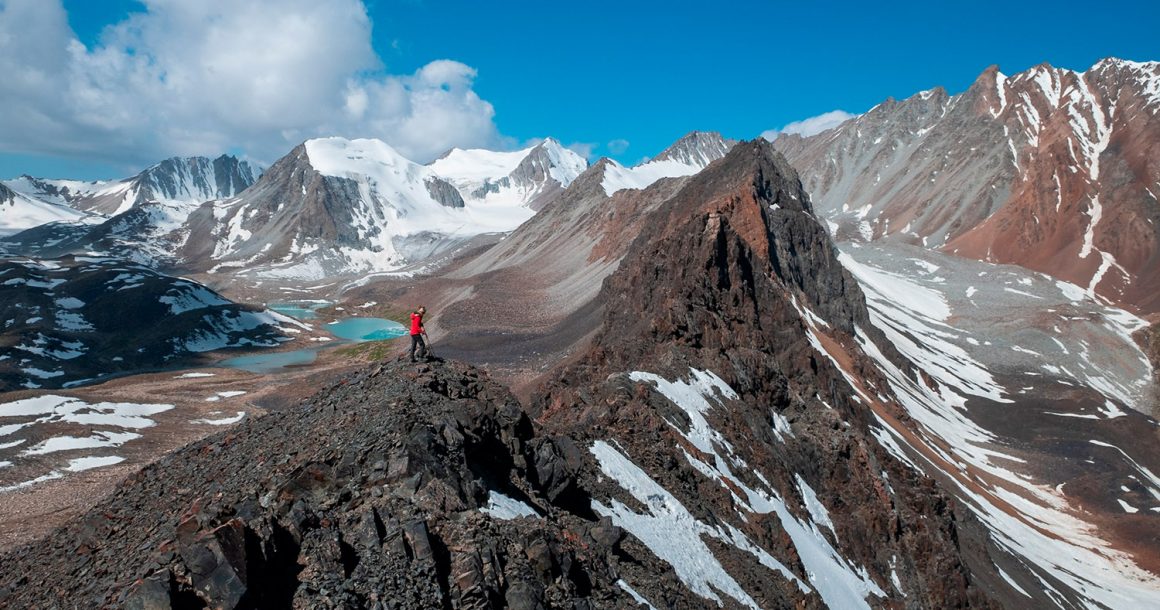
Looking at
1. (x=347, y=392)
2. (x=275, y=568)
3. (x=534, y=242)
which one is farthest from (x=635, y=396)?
(x=534, y=242)

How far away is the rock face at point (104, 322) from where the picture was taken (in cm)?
9444

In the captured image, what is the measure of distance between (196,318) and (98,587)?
414 ft

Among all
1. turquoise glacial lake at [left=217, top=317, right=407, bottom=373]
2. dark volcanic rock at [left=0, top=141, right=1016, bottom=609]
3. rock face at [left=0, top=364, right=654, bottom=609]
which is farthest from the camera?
turquoise glacial lake at [left=217, top=317, right=407, bottom=373]

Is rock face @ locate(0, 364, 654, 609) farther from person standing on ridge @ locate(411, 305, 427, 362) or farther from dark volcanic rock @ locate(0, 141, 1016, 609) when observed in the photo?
person standing on ridge @ locate(411, 305, 427, 362)

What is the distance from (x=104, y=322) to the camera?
119562 mm

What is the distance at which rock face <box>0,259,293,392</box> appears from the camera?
94.4 m

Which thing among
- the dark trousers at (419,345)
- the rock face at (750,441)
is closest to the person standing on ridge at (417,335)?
the dark trousers at (419,345)

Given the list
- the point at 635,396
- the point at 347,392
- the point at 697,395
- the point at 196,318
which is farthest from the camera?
the point at 196,318

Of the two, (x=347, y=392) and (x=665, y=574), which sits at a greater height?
(x=347, y=392)

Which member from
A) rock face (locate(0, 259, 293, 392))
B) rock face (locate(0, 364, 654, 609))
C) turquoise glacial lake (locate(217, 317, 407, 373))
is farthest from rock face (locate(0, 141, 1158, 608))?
rock face (locate(0, 259, 293, 392))

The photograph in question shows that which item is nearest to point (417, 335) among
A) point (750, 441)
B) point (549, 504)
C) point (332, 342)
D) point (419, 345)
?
point (419, 345)

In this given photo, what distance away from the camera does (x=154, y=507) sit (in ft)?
49.9

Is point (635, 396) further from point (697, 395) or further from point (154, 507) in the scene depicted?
point (154, 507)

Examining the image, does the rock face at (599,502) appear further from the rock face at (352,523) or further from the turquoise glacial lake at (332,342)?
the turquoise glacial lake at (332,342)
